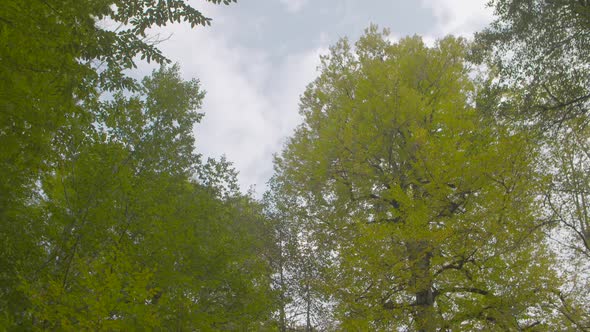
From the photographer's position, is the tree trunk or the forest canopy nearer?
the forest canopy

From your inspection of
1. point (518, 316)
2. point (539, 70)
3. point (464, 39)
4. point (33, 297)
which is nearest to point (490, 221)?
point (518, 316)

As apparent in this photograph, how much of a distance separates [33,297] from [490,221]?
6.69m

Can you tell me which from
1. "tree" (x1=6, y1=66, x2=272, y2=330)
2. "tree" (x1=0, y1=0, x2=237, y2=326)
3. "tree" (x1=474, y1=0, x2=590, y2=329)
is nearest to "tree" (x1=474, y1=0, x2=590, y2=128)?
"tree" (x1=474, y1=0, x2=590, y2=329)

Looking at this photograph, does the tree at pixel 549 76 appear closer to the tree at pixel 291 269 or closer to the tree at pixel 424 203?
the tree at pixel 424 203

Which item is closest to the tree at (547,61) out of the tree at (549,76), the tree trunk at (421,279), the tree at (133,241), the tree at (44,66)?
the tree at (549,76)

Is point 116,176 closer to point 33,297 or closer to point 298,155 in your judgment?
point 33,297

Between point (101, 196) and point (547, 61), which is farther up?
point (547, 61)

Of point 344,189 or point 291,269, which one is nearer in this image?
point 344,189

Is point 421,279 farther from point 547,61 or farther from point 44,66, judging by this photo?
point 44,66

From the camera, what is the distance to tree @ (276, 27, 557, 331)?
6.57 metres

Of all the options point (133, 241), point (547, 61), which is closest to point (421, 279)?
point (547, 61)

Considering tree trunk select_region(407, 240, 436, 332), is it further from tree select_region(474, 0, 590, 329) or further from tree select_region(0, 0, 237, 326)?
tree select_region(0, 0, 237, 326)

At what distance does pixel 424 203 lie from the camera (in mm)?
7156

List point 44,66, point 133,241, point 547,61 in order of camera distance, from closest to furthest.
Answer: point 44,66 → point 547,61 → point 133,241
